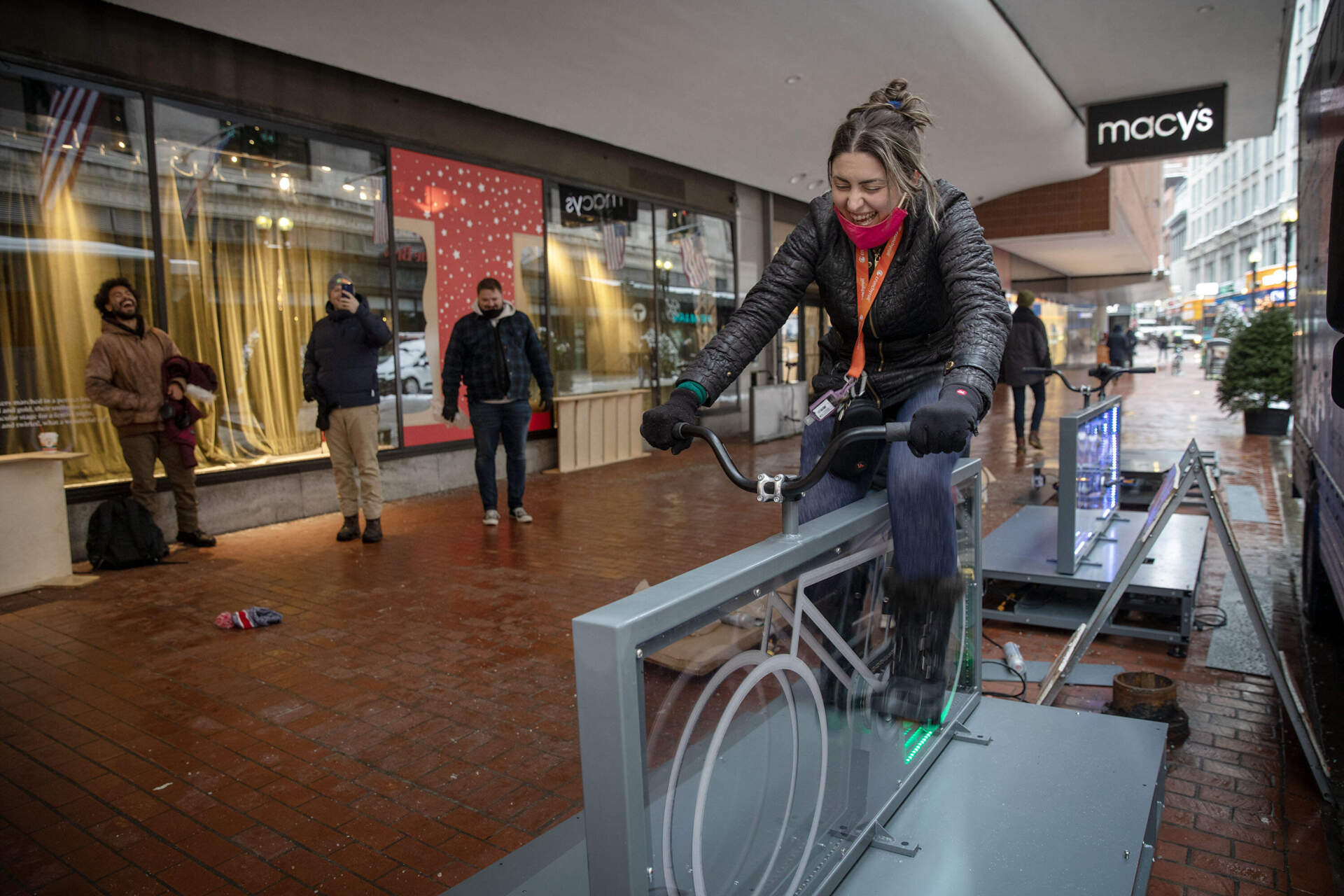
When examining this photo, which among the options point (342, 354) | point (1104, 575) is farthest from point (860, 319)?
point (342, 354)

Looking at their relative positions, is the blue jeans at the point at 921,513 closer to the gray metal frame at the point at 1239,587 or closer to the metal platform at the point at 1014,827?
the metal platform at the point at 1014,827

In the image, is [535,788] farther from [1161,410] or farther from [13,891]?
[1161,410]

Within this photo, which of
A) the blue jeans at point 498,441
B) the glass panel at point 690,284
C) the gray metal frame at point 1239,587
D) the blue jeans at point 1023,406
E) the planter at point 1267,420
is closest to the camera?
the gray metal frame at point 1239,587

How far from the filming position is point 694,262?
46.4 feet

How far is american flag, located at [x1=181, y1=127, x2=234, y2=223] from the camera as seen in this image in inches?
293

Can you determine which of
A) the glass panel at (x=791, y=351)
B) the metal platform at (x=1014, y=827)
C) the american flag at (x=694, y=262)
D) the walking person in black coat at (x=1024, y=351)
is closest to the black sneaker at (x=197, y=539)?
the metal platform at (x=1014, y=827)

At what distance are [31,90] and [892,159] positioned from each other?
702 centimetres

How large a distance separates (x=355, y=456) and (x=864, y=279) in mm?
5743

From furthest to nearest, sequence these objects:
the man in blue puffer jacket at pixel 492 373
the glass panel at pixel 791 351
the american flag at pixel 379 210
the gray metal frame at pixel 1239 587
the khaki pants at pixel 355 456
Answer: the glass panel at pixel 791 351 → the american flag at pixel 379 210 → the man in blue puffer jacket at pixel 492 373 → the khaki pants at pixel 355 456 → the gray metal frame at pixel 1239 587

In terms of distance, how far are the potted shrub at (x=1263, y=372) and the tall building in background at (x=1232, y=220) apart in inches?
707

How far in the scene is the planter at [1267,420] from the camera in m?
13.0

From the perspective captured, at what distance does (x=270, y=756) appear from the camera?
3322 millimetres

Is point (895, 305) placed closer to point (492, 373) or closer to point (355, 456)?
point (492, 373)

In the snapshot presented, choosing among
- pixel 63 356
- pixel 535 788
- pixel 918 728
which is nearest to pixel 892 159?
pixel 918 728
